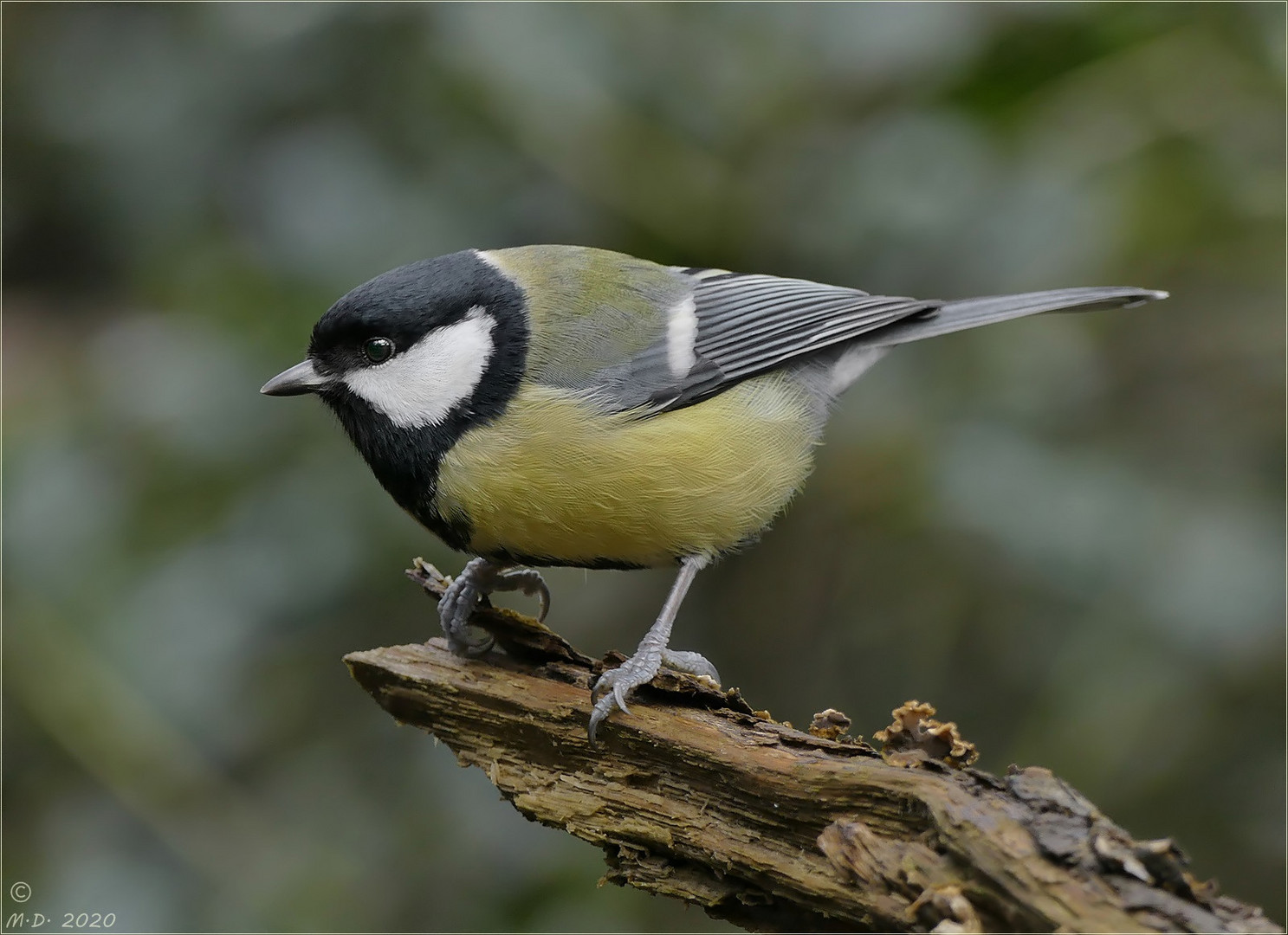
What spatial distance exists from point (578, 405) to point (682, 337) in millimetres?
288

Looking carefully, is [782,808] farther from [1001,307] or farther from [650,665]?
[1001,307]

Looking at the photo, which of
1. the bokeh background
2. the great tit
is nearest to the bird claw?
the great tit

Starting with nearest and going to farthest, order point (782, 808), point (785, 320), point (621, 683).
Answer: point (782, 808), point (621, 683), point (785, 320)

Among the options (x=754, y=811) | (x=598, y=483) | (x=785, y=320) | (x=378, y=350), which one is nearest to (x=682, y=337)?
(x=785, y=320)

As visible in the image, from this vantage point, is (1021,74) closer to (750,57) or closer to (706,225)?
(750,57)

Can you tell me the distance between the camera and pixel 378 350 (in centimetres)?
179

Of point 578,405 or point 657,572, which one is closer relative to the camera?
point 578,405

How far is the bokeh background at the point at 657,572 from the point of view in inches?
77.9

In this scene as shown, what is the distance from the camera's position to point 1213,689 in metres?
2.00

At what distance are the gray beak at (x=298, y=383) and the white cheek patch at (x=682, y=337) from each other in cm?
56

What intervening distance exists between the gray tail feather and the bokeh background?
0.22ft

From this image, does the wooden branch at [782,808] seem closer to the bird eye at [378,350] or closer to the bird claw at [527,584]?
the bird claw at [527,584]

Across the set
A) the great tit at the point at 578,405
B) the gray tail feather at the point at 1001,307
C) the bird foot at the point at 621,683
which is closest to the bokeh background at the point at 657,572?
the gray tail feather at the point at 1001,307

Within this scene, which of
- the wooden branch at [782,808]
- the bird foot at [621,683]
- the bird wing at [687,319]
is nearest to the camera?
the wooden branch at [782,808]
